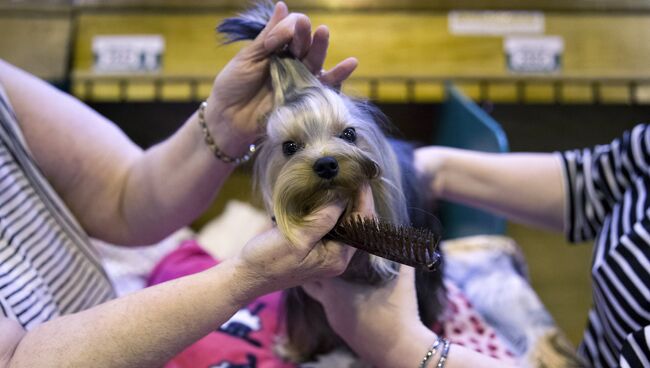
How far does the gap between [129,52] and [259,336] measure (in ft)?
2.95

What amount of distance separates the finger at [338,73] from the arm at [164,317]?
0.20m

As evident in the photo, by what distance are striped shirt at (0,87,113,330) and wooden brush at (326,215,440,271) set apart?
1.38ft

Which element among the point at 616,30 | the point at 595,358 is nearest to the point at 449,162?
the point at 595,358

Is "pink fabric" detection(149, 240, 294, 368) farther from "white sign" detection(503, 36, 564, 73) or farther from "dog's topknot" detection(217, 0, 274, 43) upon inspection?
"white sign" detection(503, 36, 564, 73)

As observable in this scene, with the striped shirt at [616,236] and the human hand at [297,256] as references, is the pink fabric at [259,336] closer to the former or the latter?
the striped shirt at [616,236]

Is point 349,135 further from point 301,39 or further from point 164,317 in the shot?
point 164,317

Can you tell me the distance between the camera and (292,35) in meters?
0.68

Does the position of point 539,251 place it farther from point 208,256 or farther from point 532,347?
point 208,256

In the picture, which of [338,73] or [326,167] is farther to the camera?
[338,73]

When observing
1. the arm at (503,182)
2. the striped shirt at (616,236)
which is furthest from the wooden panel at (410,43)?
the striped shirt at (616,236)

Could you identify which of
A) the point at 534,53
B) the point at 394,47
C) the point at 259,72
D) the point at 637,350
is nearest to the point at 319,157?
the point at 259,72

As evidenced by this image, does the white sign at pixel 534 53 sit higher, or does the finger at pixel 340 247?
the white sign at pixel 534 53

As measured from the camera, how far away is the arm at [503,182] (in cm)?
103

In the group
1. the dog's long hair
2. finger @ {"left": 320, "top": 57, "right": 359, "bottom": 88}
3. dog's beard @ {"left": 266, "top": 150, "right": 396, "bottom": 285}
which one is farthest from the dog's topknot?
dog's beard @ {"left": 266, "top": 150, "right": 396, "bottom": 285}
